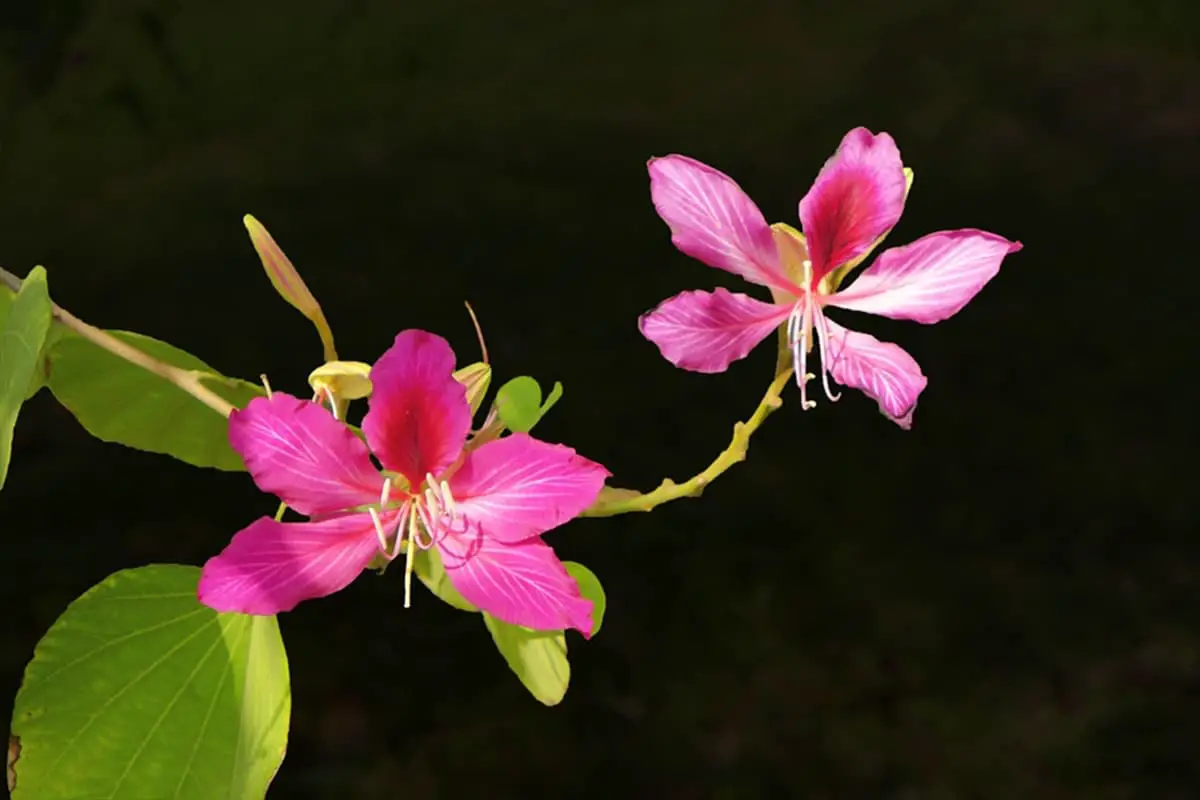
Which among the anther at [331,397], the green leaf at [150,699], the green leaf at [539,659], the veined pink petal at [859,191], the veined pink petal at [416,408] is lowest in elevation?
the green leaf at [150,699]

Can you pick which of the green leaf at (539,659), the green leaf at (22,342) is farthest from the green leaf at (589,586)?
the green leaf at (22,342)

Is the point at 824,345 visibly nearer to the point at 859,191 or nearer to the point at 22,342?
the point at 859,191

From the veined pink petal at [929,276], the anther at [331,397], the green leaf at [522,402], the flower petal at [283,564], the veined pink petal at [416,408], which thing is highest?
the veined pink petal at [929,276]

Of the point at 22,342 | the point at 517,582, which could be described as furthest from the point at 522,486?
the point at 22,342

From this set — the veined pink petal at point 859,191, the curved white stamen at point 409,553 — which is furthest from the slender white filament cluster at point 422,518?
the veined pink petal at point 859,191

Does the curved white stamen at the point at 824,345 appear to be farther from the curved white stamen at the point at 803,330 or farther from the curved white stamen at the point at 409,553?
the curved white stamen at the point at 409,553

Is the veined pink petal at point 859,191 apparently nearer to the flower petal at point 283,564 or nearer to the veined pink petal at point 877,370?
the veined pink petal at point 877,370

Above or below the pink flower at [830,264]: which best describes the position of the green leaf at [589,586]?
below
